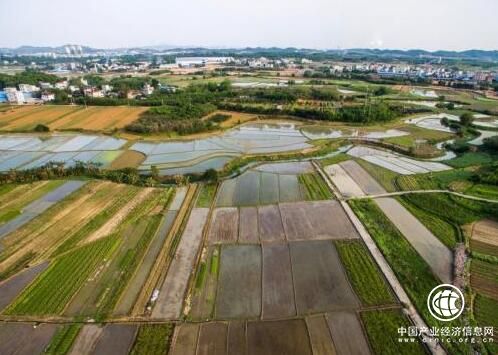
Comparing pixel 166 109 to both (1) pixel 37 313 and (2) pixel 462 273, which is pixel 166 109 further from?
(2) pixel 462 273

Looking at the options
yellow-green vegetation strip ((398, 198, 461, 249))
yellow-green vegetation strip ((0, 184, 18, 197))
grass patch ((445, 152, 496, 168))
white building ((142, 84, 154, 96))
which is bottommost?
yellow-green vegetation strip ((0, 184, 18, 197))

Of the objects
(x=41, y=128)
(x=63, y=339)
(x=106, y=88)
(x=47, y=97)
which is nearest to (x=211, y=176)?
(x=63, y=339)

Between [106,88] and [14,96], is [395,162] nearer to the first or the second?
[106,88]

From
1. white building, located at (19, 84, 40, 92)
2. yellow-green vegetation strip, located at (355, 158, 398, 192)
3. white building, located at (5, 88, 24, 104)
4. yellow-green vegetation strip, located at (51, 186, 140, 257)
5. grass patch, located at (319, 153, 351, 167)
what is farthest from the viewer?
white building, located at (19, 84, 40, 92)

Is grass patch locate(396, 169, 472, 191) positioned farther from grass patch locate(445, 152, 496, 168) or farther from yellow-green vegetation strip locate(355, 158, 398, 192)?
grass patch locate(445, 152, 496, 168)

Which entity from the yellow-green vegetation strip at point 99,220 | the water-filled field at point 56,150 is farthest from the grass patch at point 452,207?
the water-filled field at point 56,150

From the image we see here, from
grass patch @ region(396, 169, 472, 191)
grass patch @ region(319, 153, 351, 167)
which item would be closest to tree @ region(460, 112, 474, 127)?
grass patch @ region(396, 169, 472, 191)

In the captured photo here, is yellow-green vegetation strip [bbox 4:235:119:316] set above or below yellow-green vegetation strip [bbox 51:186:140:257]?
below
